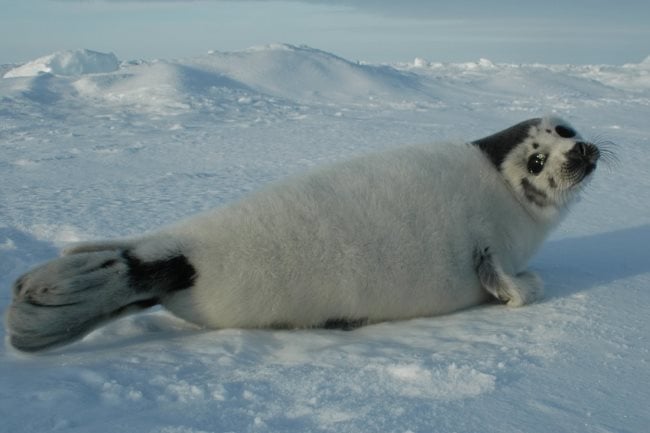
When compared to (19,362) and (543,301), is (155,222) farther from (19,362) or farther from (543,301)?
(543,301)

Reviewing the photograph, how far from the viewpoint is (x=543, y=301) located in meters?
2.51

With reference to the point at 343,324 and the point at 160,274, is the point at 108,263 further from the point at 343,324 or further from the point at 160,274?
the point at 343,324

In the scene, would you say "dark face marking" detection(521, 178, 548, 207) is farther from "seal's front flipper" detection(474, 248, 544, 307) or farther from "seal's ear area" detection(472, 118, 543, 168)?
"seal's front flipper" detection(474, 248, 544, 307)

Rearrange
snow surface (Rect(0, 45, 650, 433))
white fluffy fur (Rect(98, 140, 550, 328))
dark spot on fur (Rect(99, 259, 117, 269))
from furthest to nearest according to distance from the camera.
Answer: white fluffy fur (Rect(98, 140, 550, 328)), dark spot on fur (Rect(99, 259, 117, 269)), snow surface (Rect(0, 45, 650, 433))

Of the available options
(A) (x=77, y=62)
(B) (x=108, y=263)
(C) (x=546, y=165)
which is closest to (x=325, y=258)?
(B) (x=108, y=263)

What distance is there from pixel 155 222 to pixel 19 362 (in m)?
1.97

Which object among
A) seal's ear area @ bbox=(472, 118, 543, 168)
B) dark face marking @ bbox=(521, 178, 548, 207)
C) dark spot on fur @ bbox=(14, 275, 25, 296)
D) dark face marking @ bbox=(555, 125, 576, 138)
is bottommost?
dark spot on fur @ bbox=(14, 275, 25, 296)

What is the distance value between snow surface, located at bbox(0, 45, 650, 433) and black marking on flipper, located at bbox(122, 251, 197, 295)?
0.17 m

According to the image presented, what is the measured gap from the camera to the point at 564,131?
3.05m

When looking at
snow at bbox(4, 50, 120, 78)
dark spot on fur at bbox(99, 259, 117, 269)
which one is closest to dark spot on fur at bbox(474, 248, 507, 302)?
dark spot on fur at bbox(99, 259, 117, 269)

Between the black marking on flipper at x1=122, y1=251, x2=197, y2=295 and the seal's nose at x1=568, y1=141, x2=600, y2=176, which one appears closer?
the black marking on flipper at x1=122, y1=251, x2=197, y2=295

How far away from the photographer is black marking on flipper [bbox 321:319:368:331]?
2.32 m

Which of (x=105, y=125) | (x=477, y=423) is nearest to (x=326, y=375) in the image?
(x=477, y=423)

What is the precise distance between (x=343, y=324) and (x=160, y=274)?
67 centimetres
